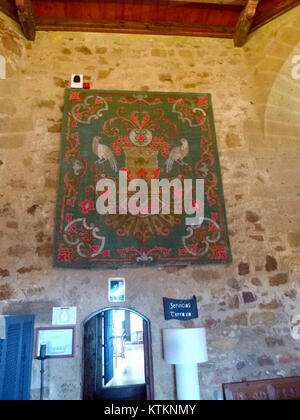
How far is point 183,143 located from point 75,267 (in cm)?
180

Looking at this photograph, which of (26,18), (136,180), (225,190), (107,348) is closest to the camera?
(136,180)

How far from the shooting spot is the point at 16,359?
209 cm

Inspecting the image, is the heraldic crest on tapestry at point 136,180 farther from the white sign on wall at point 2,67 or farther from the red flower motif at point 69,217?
the white sign on wall at point 2,67

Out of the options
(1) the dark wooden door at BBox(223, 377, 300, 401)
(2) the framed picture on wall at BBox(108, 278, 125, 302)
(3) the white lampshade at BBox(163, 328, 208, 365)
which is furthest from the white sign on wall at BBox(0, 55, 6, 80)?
(1) the dark wooden door at BBox(223, 377, 300, 401)

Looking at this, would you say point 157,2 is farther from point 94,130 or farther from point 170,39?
point 94,130

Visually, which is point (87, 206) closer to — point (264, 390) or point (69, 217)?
point (69, 217)

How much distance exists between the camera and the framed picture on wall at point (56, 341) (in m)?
2.31

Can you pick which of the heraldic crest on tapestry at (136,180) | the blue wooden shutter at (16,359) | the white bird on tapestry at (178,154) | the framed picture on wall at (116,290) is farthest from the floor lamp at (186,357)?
the white bird on tapestry at (178,154)

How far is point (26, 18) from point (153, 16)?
159 centimetres

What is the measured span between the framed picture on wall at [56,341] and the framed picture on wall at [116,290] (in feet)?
1.39

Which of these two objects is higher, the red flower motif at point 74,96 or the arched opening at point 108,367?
the red flower motif at point 74,96

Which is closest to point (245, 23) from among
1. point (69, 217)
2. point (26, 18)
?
point (26, 18)

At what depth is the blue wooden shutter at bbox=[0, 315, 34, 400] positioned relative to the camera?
1947 mm

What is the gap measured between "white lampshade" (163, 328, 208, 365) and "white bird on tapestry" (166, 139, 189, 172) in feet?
5.39
